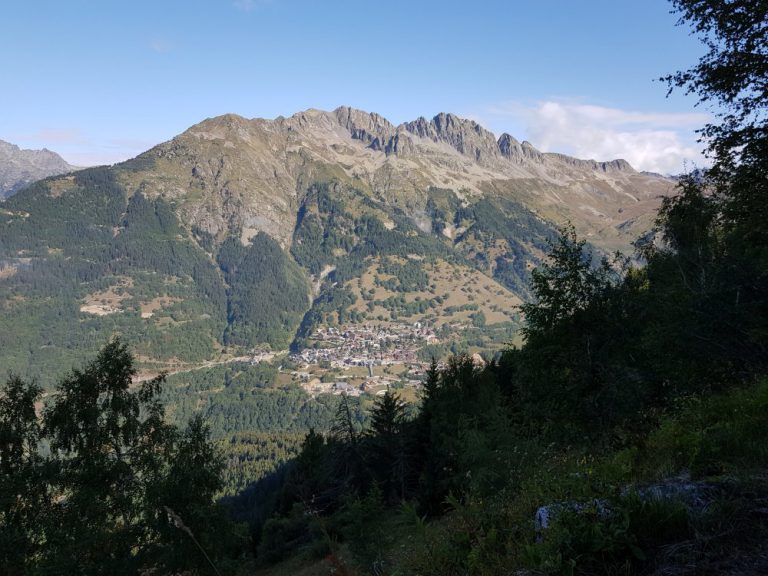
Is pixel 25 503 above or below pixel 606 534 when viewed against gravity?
below

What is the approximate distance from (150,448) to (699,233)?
39.8 meters

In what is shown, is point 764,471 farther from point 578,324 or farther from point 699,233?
point 699,233

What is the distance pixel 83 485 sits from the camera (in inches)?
680

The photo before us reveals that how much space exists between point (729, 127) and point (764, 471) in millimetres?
12281

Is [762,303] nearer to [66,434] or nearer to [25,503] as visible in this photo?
[66,434]

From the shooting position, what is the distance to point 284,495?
57.9m

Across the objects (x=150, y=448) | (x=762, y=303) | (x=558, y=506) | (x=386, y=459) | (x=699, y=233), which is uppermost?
(x=699, y=233)

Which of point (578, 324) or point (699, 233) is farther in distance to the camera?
point (699, 233)

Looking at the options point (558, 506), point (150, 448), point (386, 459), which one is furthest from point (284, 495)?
point (558, 506)

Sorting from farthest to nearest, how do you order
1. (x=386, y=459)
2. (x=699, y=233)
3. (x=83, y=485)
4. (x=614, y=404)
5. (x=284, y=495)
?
(x=284, y=495) → (x=386, y=459) → (x=699, y=233) → (x=83, y=485) → (x=614, y=404)

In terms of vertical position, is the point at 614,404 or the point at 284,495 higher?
the point at 614,404

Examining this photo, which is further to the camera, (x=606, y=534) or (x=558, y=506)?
(x=558, y=506)

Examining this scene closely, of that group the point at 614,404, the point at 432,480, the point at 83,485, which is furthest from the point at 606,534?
the point at 432,480

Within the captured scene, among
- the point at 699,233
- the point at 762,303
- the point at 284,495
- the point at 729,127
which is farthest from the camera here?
the point at 284,495
